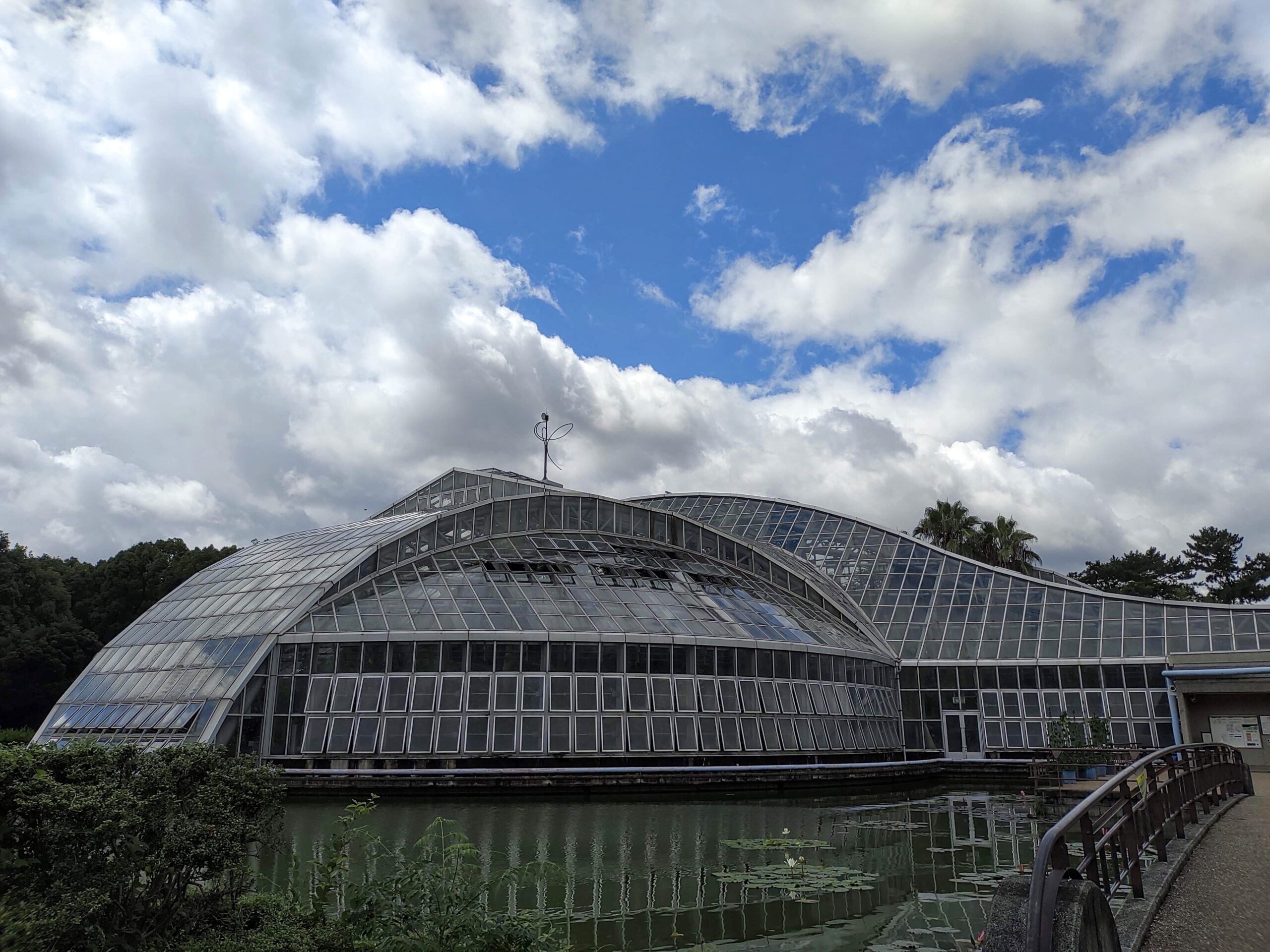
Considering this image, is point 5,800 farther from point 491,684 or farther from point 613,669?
point 613,669

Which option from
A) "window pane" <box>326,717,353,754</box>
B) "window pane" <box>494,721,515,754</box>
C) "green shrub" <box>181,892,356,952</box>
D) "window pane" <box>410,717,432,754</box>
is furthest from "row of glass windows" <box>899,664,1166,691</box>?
"green shrub" <box>181,892,356,952</box>

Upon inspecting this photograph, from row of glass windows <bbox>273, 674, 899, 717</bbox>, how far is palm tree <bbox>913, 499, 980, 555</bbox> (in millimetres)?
32952

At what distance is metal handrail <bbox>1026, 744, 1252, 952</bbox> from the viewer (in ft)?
17.0

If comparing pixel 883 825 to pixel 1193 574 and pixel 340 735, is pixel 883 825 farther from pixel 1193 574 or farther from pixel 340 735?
pixel 1193 574

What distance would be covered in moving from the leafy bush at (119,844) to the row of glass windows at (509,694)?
2074 centimetres

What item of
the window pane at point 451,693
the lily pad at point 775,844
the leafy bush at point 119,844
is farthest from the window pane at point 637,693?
the leafy bush at point 119,844

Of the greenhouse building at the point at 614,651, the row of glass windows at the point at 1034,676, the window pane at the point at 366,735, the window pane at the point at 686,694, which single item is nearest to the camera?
the window pane at the point at 366,735

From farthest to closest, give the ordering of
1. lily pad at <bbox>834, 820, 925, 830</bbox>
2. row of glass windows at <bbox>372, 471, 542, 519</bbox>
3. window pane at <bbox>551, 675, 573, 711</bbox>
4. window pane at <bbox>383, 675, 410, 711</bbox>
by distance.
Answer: row of glass windows at <bbox>372, 471, 542, 519</bbox> < window pane at <bbox>551, 675, 573, 711</bbox> < window pane at <bbox>383, 675, 410, 711</bbox> < lily pad at <bbox>834, 820, 925, 830</bbox>

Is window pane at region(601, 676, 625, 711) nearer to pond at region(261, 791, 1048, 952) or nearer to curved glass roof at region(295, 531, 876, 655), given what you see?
curved glass roof at region(295, 531, 876, 655)

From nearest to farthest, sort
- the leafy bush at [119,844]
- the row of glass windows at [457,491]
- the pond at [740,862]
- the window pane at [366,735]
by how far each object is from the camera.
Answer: the leafy bush at [119,844] → the pond at [740,862] → the window pane at [366,735] → the row of glass windows at [457,491]

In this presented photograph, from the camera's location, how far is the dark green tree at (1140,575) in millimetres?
81062

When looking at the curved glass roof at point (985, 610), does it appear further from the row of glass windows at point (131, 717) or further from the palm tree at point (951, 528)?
the row of glass windows at point (131, 717)

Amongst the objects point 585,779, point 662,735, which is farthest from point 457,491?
point 585,779

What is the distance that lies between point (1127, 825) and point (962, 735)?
36598mm
